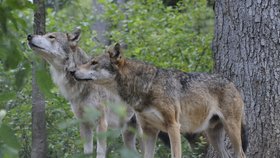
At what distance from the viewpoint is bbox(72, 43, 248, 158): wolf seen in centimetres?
753

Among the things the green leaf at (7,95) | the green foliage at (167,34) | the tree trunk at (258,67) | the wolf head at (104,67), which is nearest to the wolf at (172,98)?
the wolf head at (104,67)

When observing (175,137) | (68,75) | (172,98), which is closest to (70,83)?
(68,75)

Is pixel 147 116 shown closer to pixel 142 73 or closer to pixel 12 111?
pixel 142 73

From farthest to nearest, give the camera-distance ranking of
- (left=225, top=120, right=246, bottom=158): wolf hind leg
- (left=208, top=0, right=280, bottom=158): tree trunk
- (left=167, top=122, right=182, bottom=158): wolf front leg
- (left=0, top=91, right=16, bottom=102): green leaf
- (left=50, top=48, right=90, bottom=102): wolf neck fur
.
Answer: (left=50, top=48, right=90, bottom=102): wolf neck fur → (left=208, top=0, right=280, bottom=158): tree trunk → (left=225, top=120, right=246, bottom=158): wolf hind leg → (left=167, top=122, right=182, bottom=158): wolf front leg → (left=0, top=91, right=16, bottom=102): green leaf

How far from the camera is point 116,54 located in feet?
24.9

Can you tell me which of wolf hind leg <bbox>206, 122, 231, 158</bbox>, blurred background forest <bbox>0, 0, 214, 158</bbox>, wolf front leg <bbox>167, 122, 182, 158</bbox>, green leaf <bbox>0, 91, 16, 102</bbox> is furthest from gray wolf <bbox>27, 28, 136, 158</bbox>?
green leaf <bbox>0, 91, 16, 102</bbox>

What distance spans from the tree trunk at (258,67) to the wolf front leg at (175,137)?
1.53 m

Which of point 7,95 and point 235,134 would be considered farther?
point 235,134

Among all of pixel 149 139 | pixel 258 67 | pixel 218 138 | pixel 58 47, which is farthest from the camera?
pixel 58 47

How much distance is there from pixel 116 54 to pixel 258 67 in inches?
88.2

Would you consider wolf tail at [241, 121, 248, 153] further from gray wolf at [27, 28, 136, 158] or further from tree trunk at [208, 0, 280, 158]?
gray wolf at [27, 28, 136, 158]

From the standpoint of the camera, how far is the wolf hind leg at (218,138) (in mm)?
8445

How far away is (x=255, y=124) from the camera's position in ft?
28.5

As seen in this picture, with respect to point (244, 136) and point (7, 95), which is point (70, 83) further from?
point (7, 95)
